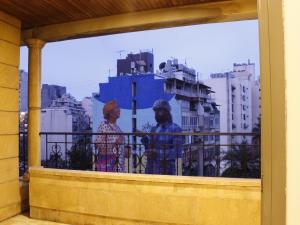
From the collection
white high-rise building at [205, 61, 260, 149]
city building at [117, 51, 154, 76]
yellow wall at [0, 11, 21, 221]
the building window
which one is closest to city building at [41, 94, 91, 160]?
city building at [117, 51, 154, 76]

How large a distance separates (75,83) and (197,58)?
23.6 metres

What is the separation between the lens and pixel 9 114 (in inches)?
152

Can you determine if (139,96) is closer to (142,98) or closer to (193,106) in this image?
(142,98)

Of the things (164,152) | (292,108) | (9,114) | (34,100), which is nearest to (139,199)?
(164,152)

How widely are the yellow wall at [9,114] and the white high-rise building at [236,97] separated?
24.9 meters

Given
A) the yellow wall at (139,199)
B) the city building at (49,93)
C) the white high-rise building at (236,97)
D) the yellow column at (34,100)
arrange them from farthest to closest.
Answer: the city building at (49,93), the white high-rise building at (236,97), the yellow column at (34,100), the yellow wall at (139,199)

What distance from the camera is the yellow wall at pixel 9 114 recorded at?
375 cm

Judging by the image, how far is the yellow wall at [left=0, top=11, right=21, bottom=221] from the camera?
12.3 ft

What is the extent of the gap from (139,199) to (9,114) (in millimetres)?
2038

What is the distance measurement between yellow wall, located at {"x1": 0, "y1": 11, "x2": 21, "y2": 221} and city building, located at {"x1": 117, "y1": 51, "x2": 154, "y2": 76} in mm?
27202

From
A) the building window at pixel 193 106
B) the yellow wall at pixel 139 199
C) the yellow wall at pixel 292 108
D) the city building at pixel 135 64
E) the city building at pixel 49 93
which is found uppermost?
the city building at pixel 135 64

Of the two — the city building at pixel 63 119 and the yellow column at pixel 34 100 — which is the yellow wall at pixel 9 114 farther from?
the city building at pixel 63 119

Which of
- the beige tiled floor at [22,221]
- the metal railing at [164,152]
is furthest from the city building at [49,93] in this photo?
the beige tiled floor at [22,221]

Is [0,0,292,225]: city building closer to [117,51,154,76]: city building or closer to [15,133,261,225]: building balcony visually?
[15,133,261,225]: building balcony
